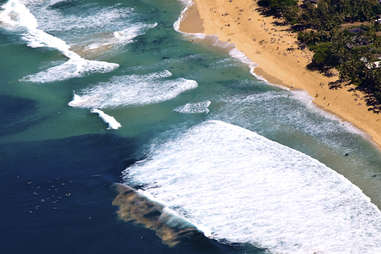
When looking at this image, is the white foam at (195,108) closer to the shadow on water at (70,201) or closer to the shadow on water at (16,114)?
the shadow on water at (70,201)

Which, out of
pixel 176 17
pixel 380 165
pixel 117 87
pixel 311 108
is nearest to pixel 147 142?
pixel 117 87

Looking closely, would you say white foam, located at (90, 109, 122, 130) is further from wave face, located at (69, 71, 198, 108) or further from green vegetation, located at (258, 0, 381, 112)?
green vegetation, located at (258, 0, 381, 112)

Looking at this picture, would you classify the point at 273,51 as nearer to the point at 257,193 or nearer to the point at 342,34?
the point at 342,34

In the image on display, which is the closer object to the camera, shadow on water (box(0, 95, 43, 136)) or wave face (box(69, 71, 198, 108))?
shadow on water (box(0, 95, 43, 136))

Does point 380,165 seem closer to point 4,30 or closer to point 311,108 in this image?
point 311,108

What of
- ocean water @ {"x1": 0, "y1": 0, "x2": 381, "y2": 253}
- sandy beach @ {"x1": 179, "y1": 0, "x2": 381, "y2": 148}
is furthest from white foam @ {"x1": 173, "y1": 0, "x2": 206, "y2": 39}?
ocean water @ {"x1": 0, "y1": 0, "x2": 381, "y2": 253}

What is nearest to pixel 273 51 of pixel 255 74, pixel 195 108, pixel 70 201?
pixel 255 74
